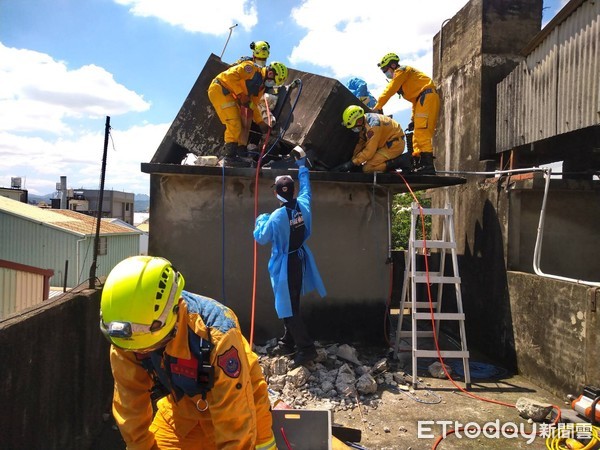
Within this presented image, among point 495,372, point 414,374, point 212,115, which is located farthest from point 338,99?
point 495,372

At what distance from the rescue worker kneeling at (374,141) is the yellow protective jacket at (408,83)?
598mm

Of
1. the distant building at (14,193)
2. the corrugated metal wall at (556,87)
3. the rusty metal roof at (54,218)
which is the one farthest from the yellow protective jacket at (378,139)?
the distant building at (14,193)

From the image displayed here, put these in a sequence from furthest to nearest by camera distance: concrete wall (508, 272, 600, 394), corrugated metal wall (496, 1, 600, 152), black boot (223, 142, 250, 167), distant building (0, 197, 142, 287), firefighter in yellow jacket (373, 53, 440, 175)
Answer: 1. distant building (0, 197, 142, 287)
2. firefighter in yellow jacket (373, 53, 440, 175)
3. black boot (223, 142, 250, 167)
4. corrugated metal wall (496, 1, 600, 152)
5. concrete wall (508, 272, 600, 394)

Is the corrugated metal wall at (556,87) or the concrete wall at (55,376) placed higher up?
the corrugated metal wall at (556,87)

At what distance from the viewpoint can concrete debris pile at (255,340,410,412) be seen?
4.61 m

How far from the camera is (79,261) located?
84.1 ft

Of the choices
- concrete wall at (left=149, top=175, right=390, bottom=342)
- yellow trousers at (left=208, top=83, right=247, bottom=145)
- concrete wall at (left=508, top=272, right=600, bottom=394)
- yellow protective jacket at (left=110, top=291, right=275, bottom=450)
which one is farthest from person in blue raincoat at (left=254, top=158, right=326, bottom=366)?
concrete wall at (left=508, top=272, right=600, bottom=394)

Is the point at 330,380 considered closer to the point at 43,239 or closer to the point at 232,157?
the point at 232,157

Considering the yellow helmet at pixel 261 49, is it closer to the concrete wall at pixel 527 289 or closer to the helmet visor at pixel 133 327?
the concrete wall at pixel 527 289

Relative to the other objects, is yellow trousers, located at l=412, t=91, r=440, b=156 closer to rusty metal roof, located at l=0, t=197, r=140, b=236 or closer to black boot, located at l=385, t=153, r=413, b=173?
black boot, located at l=385, t=153, r=413, b=173

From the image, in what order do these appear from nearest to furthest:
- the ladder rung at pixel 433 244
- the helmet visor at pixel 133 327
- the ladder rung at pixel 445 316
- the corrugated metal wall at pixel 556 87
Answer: the helmet visor at pixel 133 327 < the corrugated metal wall at pixel 556 87 < the ladder rung at pixel 445 316 < the ladder rung at pixel 433 244

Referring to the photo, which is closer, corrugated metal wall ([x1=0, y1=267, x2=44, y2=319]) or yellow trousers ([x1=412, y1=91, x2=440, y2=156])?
yellow trousers ([x1=412, y1=91, x2=440, y2=156])

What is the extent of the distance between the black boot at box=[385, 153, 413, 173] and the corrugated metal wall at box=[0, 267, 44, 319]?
9.55m

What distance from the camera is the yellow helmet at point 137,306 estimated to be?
6.36ft
